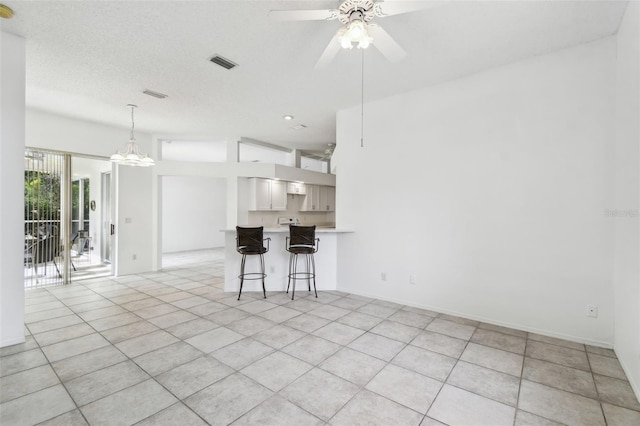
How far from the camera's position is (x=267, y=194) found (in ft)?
23.6

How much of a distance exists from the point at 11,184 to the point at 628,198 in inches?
222

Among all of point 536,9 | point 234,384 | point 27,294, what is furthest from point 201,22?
point 27,294

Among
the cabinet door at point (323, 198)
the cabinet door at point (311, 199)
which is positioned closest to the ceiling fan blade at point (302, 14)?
the cabinet door at point (311, 199)

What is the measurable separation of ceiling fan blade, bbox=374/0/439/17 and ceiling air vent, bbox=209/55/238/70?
6.45ft

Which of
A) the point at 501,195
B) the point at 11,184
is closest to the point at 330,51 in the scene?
the point at 501,195

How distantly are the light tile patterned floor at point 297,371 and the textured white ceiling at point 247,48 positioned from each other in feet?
8.93

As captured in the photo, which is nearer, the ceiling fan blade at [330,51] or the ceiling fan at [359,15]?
the ceiling fan at [359,15]

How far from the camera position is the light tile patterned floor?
186cm

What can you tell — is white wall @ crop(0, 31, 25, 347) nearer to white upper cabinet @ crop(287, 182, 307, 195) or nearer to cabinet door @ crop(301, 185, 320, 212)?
white upper cabinet @ crop(287, 182, 307, 195)

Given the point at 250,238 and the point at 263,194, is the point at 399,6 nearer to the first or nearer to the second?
the point at 250,238

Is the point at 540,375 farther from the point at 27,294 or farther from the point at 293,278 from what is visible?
the point at 27,294

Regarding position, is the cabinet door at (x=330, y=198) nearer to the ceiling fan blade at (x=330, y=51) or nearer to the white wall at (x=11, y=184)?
the ceiling fan blade at (x=330, y=51)

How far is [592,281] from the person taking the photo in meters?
2.81

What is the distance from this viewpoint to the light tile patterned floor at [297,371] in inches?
73.4
